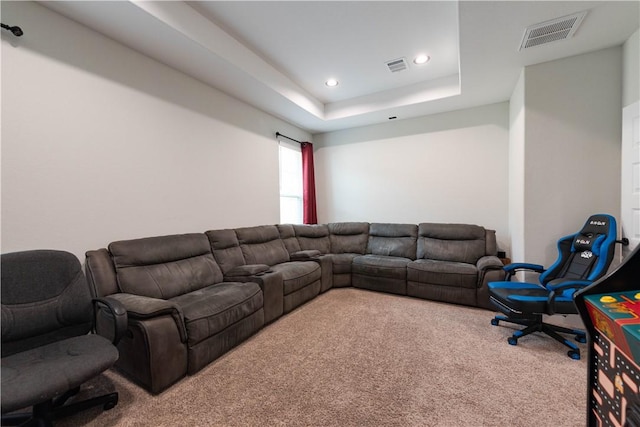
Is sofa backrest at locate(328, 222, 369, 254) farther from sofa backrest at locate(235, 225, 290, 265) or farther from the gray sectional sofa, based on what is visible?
sofa backrest at locate(235, 225, 290, 265)

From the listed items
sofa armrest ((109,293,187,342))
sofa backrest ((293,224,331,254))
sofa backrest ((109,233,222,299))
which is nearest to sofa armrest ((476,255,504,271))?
sofa backrest ((293,224,331,254))

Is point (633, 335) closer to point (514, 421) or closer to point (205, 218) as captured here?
point (514, 421)

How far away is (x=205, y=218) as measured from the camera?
3107 millimetres

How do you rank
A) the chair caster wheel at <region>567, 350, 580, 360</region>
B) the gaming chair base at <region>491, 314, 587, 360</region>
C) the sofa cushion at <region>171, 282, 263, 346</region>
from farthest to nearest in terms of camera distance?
the gaming chair base at <region>491, 314, 587, 360</region> → the chair caster wheel at <region>567, 350, 580, 360</region> → the sofa cushion at <region>171, 282, 263, 346</region>

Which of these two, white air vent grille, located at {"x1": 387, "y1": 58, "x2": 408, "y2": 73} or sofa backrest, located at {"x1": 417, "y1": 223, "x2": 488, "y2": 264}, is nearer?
white air vent grille, located at {"x1": 387, "y1": 58, "x2": 408, "y2": 73}

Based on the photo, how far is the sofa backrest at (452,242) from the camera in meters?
3.53

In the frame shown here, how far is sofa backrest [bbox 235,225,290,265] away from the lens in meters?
3.28

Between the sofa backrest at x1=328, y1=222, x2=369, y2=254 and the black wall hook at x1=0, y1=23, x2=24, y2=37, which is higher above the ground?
the black wall hook at x1=0, y1=23, x2=24, y2=37

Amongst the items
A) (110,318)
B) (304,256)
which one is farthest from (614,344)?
(304,256)

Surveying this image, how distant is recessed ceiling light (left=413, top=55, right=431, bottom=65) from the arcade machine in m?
3.08

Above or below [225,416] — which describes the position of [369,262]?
above

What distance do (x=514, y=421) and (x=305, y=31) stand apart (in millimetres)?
3441

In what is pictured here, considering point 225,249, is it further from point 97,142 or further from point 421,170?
point 421,170

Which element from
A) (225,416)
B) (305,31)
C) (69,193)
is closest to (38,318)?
(69,193)
